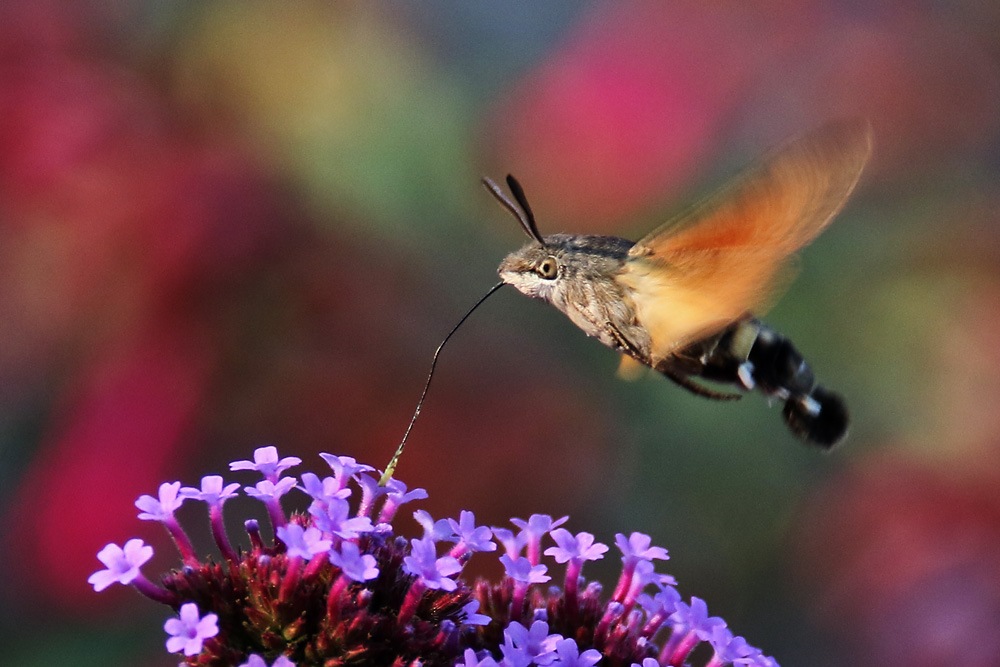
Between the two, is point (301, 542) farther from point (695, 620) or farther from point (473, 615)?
point (695, 620)

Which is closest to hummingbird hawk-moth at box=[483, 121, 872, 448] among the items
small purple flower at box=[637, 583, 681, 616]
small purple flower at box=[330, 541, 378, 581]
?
small purple flower at box=[637, 583, 681, 616]

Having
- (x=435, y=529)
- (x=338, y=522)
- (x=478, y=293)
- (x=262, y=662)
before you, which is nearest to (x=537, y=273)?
(x=435, y=529)

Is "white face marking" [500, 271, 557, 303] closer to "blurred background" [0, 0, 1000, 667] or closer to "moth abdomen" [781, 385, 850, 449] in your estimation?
"moth abdomen" [781, 385, 850, 449]

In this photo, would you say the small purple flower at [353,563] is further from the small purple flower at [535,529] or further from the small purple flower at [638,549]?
the small purple flower at [638,549]

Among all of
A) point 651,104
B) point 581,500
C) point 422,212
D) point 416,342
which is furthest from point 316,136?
point 581,500

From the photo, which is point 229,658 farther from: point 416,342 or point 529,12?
point 529,12
